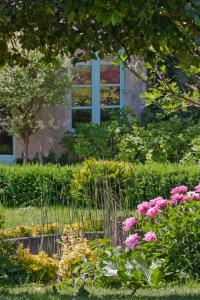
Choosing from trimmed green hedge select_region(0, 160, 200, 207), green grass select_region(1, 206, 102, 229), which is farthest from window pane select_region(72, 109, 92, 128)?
green grass select_region(1, 206, 102, 229)

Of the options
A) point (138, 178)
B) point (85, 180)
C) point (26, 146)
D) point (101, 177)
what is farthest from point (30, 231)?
point (26, 146)

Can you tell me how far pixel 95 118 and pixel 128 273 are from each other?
403 inches

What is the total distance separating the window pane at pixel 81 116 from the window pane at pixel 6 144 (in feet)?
4.58

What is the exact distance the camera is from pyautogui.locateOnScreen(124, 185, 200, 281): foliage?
6.89 meters

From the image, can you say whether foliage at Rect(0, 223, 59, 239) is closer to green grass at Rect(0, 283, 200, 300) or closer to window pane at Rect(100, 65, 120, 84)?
green grass at Rect(0, 283, 200, 300)

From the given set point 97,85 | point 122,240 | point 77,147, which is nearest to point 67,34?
point 122,240

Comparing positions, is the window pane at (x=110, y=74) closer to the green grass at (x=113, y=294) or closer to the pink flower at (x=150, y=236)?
the pink flower at (x=150, y=236)

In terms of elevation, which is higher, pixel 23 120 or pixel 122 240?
pixel 23 120

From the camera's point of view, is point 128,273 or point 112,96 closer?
point 128,273

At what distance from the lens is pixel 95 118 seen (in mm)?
16766

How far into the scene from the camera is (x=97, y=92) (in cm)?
1677

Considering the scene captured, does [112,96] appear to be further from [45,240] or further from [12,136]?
[45,240]

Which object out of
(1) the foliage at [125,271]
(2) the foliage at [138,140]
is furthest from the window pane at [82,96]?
(1) the foliage at [125,271]

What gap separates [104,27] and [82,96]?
1128 cm
